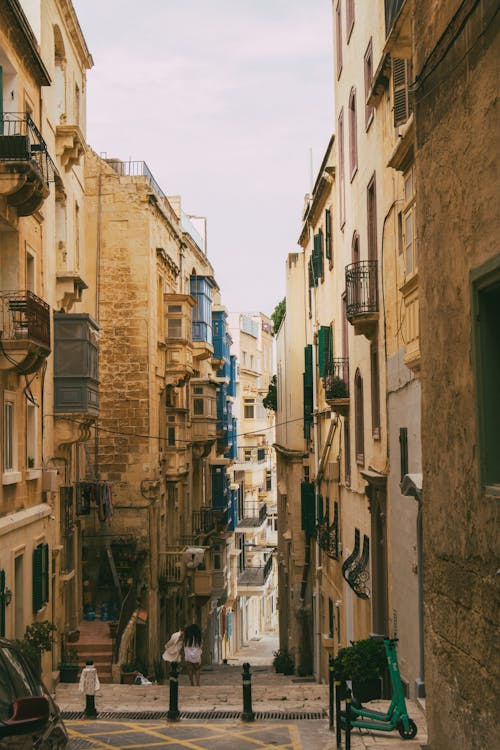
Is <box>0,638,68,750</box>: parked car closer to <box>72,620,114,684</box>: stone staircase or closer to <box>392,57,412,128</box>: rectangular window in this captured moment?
<box>392,57,412,128</box>: rectangular window

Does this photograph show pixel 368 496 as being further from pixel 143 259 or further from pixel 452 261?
pixel 143 259

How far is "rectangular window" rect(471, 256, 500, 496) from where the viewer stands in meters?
6.29

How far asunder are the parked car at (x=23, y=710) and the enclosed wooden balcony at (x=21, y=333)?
1031cm

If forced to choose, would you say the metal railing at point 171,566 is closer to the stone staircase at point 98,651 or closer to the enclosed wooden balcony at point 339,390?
the stone staircase at point 98,651

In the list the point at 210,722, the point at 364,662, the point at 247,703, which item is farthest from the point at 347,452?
the point at 364,662

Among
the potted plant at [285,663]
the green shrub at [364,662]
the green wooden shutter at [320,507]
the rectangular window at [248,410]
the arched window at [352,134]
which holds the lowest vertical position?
the potted plant at [285,663]

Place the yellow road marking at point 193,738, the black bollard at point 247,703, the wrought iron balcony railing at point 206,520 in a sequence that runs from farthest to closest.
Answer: the wrought iron balcony railing at point 206,520, the black bollard at point 247,703, the yellow road marking at point 193,738

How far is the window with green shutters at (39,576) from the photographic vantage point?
21031 mm

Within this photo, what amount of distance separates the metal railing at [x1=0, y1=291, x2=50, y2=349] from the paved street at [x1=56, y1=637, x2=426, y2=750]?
258 inches

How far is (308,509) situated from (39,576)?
13.6 metres

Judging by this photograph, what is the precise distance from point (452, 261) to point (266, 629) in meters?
86.2

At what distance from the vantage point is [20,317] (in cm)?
1883

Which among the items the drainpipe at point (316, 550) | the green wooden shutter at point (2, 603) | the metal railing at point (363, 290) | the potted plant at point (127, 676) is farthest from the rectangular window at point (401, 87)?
the drainpipe at point (316, 550)

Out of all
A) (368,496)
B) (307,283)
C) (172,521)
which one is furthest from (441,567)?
(172,521)
